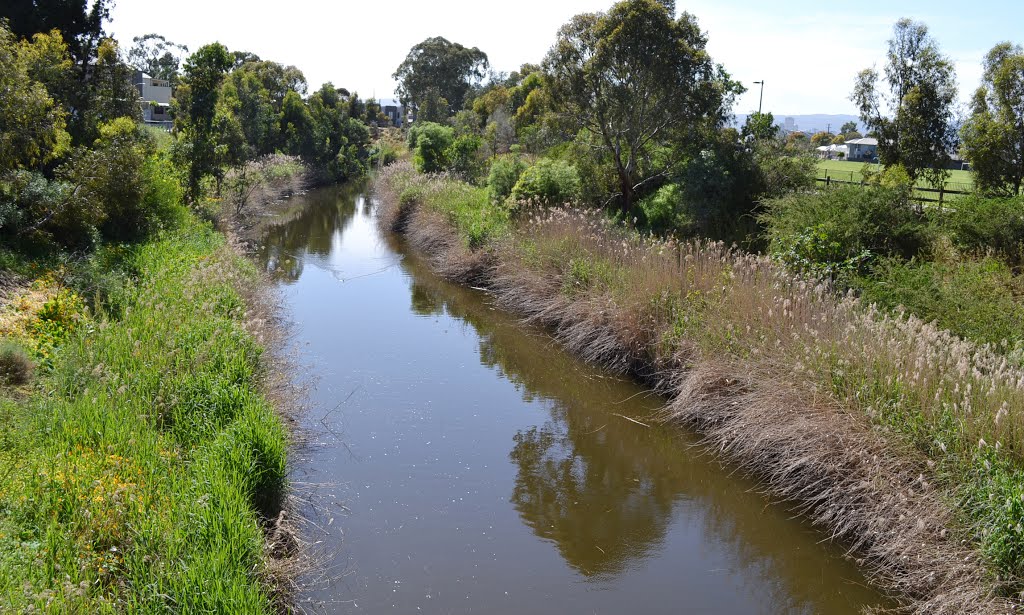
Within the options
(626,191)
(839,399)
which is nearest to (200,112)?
(626,191)

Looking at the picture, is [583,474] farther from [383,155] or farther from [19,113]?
[383,155]

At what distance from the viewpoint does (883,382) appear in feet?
23.1

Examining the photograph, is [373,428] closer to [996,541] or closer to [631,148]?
[996,541]

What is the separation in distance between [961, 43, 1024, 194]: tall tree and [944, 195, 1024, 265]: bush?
3.18m

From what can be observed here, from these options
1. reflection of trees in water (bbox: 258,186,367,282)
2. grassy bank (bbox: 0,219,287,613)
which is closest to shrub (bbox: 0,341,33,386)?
grassy bank (bbox: 0,219,287,613)

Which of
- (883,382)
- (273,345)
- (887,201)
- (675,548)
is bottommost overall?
(675,548)

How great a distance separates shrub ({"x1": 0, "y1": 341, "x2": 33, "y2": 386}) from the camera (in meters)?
7.15

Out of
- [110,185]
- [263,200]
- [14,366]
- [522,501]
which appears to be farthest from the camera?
[263,200]

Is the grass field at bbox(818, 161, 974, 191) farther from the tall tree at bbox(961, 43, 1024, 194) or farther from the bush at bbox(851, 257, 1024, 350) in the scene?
the bush at bbox(851, 257, 1024, 350)

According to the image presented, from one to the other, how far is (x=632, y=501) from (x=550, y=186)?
11750mm

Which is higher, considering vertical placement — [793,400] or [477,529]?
[793,400]

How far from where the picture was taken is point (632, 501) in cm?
776

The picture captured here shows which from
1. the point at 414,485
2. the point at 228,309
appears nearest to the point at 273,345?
the point at 228,309

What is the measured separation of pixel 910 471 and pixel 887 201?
273 inches
